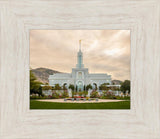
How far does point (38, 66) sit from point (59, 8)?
1.49 meters

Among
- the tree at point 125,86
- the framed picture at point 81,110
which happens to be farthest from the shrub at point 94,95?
the tree at point 125,86

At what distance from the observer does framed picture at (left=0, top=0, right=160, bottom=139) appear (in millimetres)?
3219

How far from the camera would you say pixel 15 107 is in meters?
3.27

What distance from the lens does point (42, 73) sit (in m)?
3.52

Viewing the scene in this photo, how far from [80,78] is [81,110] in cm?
82

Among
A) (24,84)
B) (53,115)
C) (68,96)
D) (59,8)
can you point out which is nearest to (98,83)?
(68,96)

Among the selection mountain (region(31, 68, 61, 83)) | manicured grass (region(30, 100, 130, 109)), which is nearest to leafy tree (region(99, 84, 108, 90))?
manicured grass (region(30, 100, 130, 109))

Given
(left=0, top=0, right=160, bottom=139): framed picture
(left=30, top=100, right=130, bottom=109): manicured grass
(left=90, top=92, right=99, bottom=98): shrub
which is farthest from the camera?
(left=90, top=92, right=99, bottom=98): shrub

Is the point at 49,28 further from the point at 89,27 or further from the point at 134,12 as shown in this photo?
the point at 134,12

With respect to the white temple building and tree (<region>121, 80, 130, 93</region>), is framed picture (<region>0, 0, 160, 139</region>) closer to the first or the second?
tree (<region>121, 80, 130, 93</region>)

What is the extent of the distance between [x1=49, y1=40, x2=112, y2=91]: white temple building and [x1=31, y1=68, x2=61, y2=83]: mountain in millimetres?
106

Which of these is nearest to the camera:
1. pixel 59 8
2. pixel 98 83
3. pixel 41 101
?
pixel 59 8

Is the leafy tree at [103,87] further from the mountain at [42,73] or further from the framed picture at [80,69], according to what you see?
the mountain at [42,73]

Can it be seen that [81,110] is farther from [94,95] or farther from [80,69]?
[80,69]
